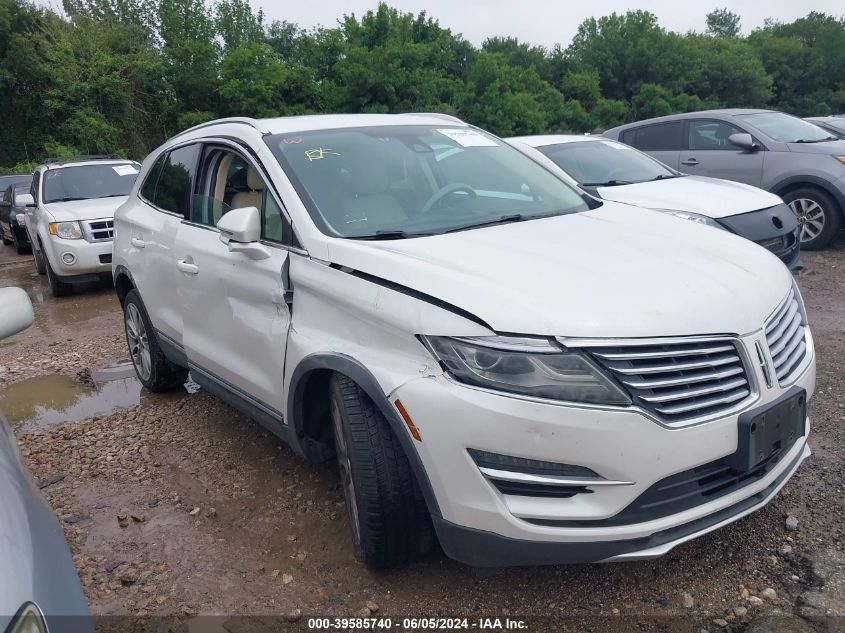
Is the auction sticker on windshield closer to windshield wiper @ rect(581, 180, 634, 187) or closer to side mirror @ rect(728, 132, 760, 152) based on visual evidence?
windshield wiper @ rect(581, 180, 634, 187)

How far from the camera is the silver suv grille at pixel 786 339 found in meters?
2.62

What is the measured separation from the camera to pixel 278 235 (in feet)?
10.8

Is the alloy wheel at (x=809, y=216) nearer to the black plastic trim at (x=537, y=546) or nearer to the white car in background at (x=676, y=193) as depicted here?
the white car in background at (x=676, y=193)

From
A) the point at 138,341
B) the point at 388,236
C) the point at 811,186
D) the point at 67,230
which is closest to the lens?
the point at 388,236

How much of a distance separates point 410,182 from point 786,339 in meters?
1.79

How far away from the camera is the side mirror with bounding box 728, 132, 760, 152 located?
28.4ft

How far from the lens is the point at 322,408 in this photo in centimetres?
319

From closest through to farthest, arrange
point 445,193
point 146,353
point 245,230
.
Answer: point 245,230
point 445,193
point 146,353

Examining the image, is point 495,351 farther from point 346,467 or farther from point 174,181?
point 174,181

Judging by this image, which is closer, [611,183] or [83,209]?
[611,183]

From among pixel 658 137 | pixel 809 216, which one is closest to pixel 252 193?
pixel 809 216

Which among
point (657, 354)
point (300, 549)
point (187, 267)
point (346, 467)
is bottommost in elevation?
point (300, 549)

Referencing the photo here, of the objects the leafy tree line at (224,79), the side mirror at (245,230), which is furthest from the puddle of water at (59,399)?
the leafy tree line at (224,79)

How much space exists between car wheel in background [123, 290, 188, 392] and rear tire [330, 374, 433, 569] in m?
2.57
